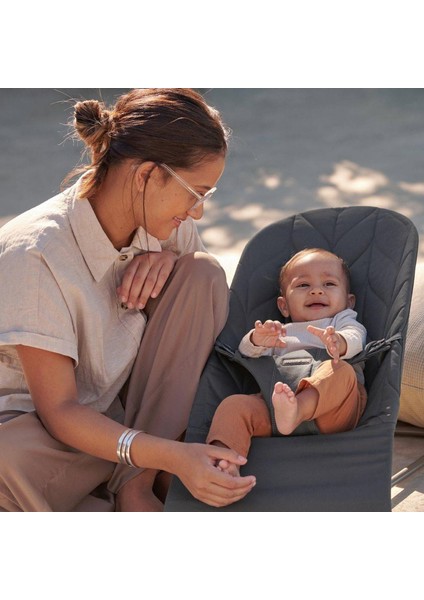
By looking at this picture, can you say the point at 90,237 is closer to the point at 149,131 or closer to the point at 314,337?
the point at 149,131

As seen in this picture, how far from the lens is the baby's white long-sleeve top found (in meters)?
2.68

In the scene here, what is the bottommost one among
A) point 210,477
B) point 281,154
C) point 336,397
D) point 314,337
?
point 210,477

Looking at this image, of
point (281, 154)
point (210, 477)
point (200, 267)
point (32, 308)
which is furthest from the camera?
point (281, 154)

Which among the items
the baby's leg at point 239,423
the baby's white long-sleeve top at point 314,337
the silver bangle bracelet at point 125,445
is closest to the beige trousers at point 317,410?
the baby's leg at point 239,423

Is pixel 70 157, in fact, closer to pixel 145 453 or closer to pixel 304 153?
pixel 304 153

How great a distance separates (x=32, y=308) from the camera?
241 cm

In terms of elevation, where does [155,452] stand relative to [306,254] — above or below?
below

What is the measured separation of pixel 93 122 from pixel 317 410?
3.23 feet

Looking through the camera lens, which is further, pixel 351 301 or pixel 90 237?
pixel 351 301

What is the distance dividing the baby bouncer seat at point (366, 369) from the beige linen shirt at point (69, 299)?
10.9 inches

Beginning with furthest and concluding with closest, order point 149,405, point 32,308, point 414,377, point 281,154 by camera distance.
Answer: point 281,154 → point 414,377 → point 149,405 → point 32,308

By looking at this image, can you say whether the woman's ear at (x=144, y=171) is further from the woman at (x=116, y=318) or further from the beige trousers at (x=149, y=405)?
the beige trousers at (x=149, y=405)

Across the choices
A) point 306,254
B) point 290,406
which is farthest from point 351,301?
point 290,406

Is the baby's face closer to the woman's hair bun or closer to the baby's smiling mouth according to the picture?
the baby's smiling mouth
